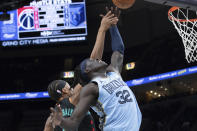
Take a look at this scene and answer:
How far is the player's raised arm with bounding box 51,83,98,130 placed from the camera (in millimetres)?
2430

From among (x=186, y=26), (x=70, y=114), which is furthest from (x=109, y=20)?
(x=186, y=26)

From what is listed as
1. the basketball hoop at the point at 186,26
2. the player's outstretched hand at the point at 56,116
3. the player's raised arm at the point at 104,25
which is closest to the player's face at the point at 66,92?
the player's raised arm at the point at 104,25

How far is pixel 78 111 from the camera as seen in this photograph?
98.0 inches

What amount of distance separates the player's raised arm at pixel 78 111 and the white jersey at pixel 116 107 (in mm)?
81

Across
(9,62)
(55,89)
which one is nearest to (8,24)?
(9,62)

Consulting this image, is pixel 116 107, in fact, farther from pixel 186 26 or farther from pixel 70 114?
pixel 186 26

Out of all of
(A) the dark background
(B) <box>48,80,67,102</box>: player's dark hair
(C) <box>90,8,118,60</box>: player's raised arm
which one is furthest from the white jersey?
(A) the dark background

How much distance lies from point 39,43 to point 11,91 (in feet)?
10.2

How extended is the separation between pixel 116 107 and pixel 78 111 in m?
0.32

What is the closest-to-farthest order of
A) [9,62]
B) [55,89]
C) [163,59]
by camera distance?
1. [55,89]
2. [163,59]
3. [9,62]

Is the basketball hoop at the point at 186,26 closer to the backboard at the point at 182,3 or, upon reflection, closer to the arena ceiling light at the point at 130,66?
the backboard at the point at 182,3

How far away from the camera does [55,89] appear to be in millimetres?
3844

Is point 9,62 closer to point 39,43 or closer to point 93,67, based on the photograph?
point 39,43

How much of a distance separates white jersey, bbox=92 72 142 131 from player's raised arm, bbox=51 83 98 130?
0.27ft
